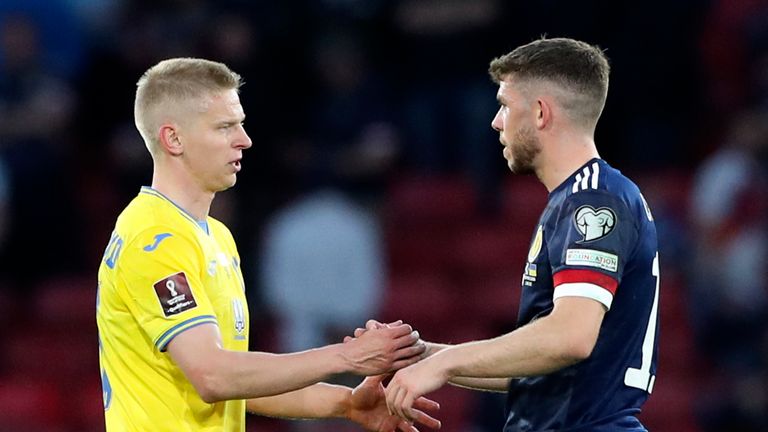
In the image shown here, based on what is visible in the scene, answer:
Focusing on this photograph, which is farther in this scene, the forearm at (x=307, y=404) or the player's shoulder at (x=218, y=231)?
the forearm at (x=307, y=404)

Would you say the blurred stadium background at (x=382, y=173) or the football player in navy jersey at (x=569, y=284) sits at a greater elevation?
the blurred stadium background at (x=382, y=173)

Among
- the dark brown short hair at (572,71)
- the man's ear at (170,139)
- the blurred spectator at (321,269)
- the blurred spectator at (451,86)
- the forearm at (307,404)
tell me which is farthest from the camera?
the blurred spectator at (451,86)

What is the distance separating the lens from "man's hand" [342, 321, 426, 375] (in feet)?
17.1

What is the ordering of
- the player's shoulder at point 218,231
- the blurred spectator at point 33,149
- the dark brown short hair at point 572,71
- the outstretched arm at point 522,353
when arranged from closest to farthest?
the outstretched arm at point 522,353
the dark brown short hair at point 572,71
the player's shoulder at point 218,231
the blurred spectator at point 33,149

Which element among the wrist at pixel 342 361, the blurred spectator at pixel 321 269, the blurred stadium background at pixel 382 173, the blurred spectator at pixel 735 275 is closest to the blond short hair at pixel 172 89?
the wrist at pixel 342 361

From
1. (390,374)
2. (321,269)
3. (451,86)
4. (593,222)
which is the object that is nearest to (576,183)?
(593,222)

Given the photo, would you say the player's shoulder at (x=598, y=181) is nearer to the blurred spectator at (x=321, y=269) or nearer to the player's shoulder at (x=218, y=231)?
the player's shoulder at (x=218, y=231)

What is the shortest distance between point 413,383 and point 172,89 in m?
1.52

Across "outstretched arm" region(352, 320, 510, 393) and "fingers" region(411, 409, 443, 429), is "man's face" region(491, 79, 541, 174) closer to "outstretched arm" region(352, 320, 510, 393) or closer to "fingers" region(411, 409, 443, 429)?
"outstretched arm" region(352, 320, 510, 393)

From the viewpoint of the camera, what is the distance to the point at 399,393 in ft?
16.4

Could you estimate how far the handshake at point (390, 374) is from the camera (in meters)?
4.98

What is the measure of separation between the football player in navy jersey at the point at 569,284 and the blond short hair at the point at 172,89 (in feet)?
3.74

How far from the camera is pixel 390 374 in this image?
5473 millimetres

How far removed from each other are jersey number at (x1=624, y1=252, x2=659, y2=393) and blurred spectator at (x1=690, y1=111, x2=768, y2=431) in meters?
5.58
